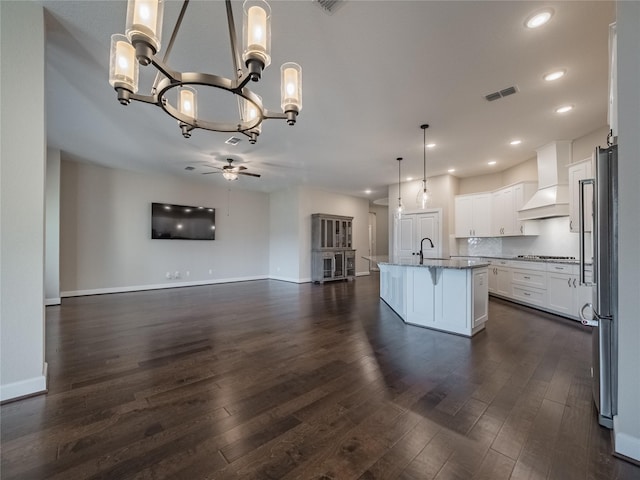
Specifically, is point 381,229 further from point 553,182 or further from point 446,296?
point 446,296

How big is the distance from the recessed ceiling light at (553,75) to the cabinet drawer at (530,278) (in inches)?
123

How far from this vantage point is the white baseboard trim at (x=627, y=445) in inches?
56.9

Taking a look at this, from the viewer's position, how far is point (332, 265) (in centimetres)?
832

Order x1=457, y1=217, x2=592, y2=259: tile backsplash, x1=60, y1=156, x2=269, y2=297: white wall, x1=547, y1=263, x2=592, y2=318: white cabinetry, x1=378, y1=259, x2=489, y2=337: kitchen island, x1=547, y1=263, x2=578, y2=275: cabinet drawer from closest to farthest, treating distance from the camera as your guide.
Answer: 1. x1=378, y1=259, x2=489, y2=337: kitchen island
2. x1=547, y1=263, x2=592, y2=318: white cabinetry
3. x1=547, y1=263, x2=578, y2=275: cabinet drawer
4. x1=457, y1=217, x2=592, y2=259: tile backsplash
5. x1=60, y1=156, x2=269, y2=297: white wall

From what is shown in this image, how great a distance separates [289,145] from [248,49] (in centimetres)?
344

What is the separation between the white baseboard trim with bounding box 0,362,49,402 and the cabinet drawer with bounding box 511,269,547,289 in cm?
643

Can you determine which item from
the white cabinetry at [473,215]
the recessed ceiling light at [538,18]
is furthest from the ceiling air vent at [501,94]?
the white cabinetry at [473,215]

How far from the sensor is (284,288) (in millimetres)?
7062

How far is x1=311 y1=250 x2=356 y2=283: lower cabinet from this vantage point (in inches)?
316

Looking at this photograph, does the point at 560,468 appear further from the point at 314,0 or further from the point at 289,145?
the point at 289,145

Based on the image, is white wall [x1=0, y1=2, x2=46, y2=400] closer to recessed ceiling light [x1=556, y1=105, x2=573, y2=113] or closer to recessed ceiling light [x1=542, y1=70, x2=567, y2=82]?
recessed ceiling light [x1=542, y1=70, x2=567, y2=82]

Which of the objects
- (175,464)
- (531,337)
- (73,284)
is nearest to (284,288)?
(73,284)

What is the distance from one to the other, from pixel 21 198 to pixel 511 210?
718 cm

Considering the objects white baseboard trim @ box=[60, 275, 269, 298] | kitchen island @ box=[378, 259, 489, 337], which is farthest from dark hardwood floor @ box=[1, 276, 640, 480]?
white baseboard trim @ box=[60, 275, 269, 298]
